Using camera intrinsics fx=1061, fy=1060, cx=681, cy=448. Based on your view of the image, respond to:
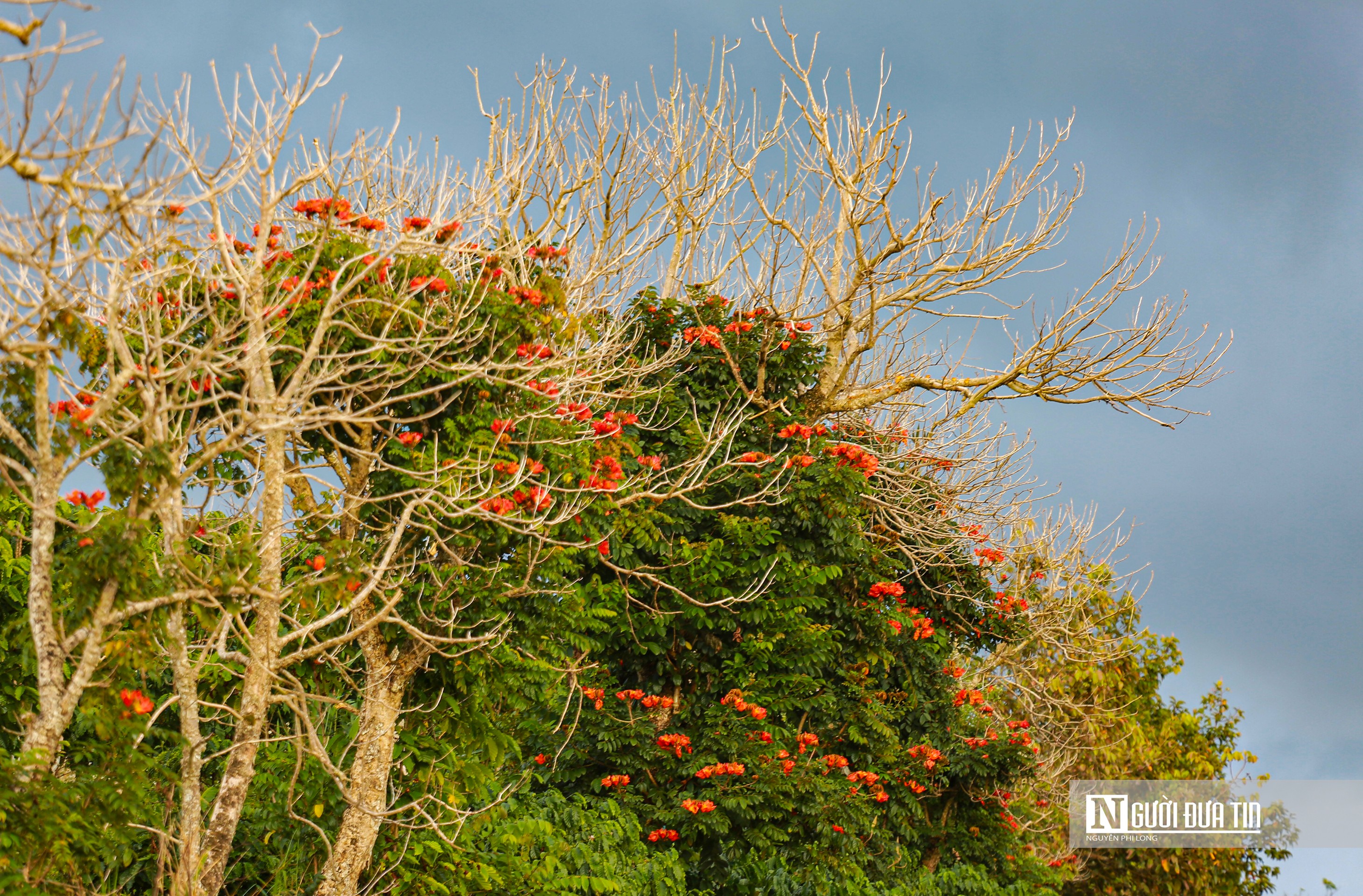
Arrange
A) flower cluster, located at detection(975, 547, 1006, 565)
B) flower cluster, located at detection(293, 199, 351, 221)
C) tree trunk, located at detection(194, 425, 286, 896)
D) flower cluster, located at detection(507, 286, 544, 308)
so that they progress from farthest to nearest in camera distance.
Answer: flower cluster, located at detection(975, 547, 1006, 565)
flower cluster, located at detection(507, 286, 544, 308)
flower cluster, located at detection(293, 199, 351, 221)
tree trunk, located at detection(194, 425, 286, 896)

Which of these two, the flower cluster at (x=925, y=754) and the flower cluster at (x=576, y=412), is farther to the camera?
the flower cluster at (x=925, y=754)

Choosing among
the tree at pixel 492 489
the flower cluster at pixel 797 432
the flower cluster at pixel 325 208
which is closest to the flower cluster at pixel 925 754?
the tree at pixel 492 489

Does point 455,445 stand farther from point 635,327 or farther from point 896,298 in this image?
point 896,298

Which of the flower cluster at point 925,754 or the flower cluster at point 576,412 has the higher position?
the flower cluster at point 576,412

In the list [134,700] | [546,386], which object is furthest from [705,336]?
[134,700]

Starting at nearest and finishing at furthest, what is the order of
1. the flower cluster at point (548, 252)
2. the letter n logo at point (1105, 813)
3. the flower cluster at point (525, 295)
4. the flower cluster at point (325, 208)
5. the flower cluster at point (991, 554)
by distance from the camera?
the flower cluster at point (325, 208), the flower cluster at point (525, 295), the flower cluster at point (548, 252), the flower cluster at point (991, 554), the letter n logo at point (1105, 813)

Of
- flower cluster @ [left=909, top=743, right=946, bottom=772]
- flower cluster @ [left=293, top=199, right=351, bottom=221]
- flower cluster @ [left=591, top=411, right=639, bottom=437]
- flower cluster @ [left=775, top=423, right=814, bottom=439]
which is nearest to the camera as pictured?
flower cluster @ [left=293, top=199, right=351, bottom=221]

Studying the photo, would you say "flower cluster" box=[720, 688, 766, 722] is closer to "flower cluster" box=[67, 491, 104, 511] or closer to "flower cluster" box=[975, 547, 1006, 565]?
"flower cluster" box=[975, 547, 1006, 565]

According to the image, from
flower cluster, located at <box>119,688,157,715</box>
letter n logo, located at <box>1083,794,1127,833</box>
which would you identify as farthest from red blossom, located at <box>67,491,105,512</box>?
letter n logo, located at <box>1083,794,1127,833</box>

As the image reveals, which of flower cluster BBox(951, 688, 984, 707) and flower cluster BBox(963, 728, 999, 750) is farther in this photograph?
flower cluster BBox(951, 688, 984, 707)

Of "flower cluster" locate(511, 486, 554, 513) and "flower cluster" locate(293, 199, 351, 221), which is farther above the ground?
"flower cluster" locate(293, 199, 351, 221)

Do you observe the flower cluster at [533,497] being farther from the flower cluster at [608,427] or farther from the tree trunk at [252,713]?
the tree trunk at [252,713]

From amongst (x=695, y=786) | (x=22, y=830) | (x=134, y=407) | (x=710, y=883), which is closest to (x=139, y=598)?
(x=22, y=830)

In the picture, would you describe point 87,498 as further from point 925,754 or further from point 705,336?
point 925,754
